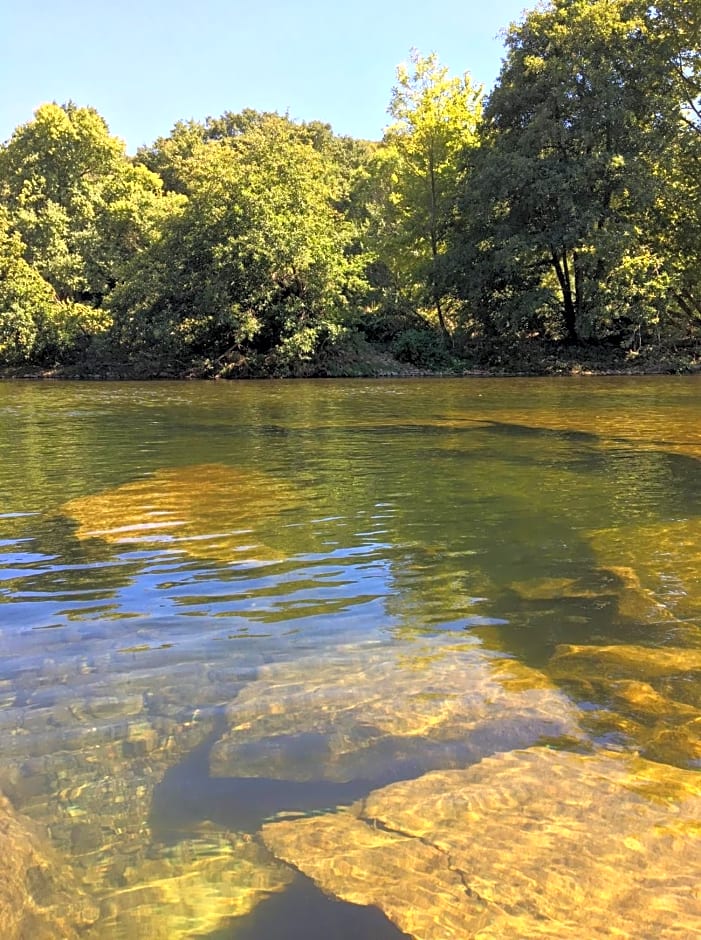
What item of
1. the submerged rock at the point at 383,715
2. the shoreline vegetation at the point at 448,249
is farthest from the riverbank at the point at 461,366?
the submerged rock at the point at 383,715

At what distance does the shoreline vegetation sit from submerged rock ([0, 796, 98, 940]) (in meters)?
31.7

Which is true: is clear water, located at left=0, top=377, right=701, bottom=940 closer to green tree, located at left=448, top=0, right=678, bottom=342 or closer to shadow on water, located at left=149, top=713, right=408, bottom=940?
shadow on water, located at left=149, top=713, right=408, bottom=940

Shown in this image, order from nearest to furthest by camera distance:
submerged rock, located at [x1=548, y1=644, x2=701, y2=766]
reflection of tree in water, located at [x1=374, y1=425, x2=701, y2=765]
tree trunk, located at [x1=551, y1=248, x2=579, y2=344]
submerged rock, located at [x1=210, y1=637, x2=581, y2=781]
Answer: submerged rock, located at [x1=210, y1=637, x2=581, y2=781]
submerged rock, located at [x1=548, y1=644, x2=701, y2=766]
reflection of tree in water, located at [x1=374, y1=425, x2=701, y2=765]
tree trunk, located at [x1=551, y1=248, x2=579, y2=344]

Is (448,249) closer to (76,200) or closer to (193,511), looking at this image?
(76,200)

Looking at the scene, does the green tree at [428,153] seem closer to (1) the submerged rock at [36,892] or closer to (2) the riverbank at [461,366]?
(2) the riverbank at [461,366]

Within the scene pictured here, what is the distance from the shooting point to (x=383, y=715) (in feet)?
11.8

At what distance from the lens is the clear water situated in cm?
279

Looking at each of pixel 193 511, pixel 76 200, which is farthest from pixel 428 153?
pixel 193 511

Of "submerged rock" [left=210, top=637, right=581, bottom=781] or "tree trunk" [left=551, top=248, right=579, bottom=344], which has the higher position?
"tree trunk" [left=551, top=248, right=579, bottom=344]

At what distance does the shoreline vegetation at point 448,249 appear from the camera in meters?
31.3

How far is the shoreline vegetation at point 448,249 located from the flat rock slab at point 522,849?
3099cm

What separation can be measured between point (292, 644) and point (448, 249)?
113 ft

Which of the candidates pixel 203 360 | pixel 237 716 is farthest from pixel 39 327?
pixel 237 716

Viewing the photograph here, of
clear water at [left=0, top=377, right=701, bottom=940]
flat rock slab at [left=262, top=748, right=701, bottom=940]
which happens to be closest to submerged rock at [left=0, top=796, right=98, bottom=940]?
clear water at [left=0, top=377, right=701, bottom=940]
